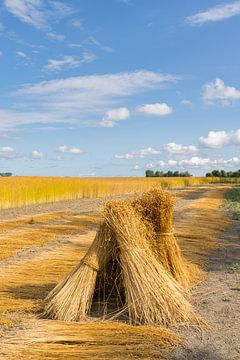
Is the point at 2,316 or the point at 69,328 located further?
the point at 2,316

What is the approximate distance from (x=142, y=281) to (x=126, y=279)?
0.19m

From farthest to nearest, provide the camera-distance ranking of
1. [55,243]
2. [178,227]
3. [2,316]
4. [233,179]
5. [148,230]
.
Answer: [233,179], [178,227], [55,243], [148,230], [2,316]

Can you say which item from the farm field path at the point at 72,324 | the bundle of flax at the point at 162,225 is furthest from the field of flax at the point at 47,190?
the bundle of flax at the point at 162,225

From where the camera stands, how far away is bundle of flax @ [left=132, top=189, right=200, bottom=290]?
5.98 meters

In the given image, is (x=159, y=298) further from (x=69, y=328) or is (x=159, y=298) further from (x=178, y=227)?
(x=178, y=227)

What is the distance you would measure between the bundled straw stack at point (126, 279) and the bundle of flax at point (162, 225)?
0.04 feet

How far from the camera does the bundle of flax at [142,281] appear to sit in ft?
16.1

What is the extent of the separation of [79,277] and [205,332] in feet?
4.53

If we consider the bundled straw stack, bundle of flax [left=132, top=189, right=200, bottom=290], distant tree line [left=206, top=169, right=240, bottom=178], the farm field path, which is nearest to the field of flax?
the farm field path

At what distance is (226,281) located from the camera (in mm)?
6848

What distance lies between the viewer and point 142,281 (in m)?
5.02

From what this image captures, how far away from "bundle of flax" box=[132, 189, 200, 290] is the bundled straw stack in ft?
0.04

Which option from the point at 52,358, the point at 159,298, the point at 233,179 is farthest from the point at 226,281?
the point at 233,179

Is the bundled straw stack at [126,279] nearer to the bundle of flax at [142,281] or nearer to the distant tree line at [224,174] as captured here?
the bundle of flax at [142,281]
